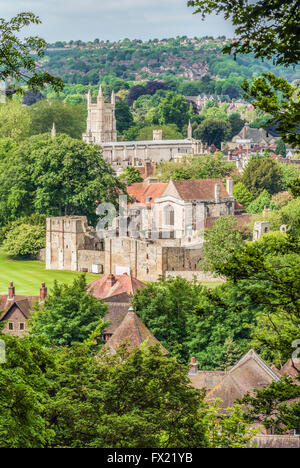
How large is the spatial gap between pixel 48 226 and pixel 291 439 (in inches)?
1629

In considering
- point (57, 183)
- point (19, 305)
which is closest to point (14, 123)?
point (57, 183)

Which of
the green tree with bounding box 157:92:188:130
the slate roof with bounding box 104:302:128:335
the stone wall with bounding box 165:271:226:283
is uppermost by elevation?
the green tree with bounding box 157:92:188:130

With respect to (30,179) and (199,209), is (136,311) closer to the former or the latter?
(199,209)

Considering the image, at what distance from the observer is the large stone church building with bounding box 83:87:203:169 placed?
120250 millimetres

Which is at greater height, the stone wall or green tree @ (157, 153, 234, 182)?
green tree @ (157, 153, 234, 182)

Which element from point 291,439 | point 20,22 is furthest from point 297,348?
point 291,439

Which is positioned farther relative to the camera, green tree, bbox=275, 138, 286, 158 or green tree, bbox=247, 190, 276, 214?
green tree, bbox=275, 138, 286, 158

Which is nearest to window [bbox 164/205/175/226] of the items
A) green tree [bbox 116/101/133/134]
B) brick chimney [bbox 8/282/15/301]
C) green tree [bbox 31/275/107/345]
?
brick chimney [bbox 8/282/15/301]

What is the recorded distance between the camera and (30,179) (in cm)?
7344

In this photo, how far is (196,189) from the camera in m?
71.8

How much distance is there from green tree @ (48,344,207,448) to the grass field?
3055cm

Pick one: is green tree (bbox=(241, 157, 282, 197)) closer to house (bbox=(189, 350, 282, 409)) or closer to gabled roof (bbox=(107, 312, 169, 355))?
gabled roof (bbox=(107, 312, 169, 355))

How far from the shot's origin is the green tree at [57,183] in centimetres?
7106

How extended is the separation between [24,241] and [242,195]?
895 inches
